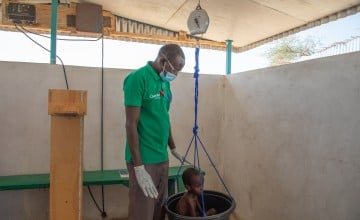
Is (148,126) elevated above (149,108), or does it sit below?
below

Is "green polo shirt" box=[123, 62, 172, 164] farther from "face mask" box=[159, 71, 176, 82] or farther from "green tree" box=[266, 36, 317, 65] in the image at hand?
"green tree" box=[266, 36, 317, 65]

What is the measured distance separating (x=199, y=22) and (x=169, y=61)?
699 millimetres

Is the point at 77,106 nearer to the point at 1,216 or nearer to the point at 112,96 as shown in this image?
the point at 112,96

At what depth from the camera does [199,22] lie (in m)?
2.20

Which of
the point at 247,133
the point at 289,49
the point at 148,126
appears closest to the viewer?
the point at 148,126


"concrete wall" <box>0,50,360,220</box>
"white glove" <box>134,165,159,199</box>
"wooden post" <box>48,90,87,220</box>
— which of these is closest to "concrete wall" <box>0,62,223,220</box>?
"concrete wall" <box>0,50,360,220</box>

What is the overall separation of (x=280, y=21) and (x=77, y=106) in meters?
2.57

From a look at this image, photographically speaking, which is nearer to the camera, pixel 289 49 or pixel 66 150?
pixel 66 150

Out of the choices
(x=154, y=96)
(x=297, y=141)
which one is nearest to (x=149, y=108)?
A: (x=154, y=96)

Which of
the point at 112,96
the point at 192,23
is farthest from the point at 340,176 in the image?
the point at 112,96

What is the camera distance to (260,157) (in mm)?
2406

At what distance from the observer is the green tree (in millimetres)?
3001

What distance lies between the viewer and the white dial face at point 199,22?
86.1 inches

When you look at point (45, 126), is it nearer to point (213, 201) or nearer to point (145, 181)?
point (145, 181)
